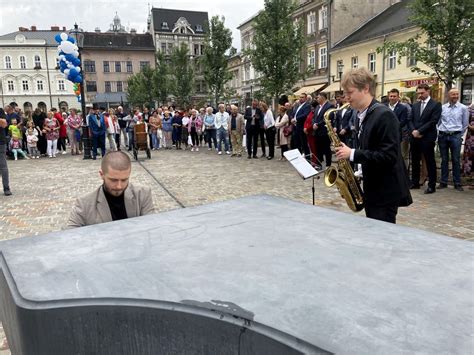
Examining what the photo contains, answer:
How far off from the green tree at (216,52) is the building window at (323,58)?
471 inches


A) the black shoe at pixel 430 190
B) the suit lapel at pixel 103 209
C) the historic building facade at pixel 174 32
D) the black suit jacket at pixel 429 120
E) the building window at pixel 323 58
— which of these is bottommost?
the black shoe at pixel 430 190

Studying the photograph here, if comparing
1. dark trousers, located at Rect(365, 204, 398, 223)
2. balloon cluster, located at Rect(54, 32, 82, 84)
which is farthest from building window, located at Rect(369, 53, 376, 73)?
dark trousers, located at Rect(365, 204, 398, 223)

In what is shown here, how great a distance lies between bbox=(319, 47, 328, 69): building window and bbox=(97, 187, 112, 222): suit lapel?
123 ft

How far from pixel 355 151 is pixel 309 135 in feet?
27.1

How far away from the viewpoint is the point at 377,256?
1438 mm

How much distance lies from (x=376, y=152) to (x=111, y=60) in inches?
3138

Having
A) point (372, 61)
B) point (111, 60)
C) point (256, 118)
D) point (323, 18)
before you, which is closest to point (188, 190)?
point (256, 118)

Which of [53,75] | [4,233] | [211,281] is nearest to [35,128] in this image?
[4,233]

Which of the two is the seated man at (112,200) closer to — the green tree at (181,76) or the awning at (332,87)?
the awning at (332,87)

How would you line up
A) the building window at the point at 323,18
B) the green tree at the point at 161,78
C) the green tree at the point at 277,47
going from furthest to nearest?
the green tree at the point at 161,78
the building window at the point at 323,18
the green tree at the point at 277,47

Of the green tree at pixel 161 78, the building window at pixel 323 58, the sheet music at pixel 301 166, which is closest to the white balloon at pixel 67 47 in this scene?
the sheet music at pixel 301 166

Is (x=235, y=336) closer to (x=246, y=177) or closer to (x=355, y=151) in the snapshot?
(x=355, y=151)

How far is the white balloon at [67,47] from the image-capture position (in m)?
16.3

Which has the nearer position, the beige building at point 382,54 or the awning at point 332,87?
the beige building at point 382,54
